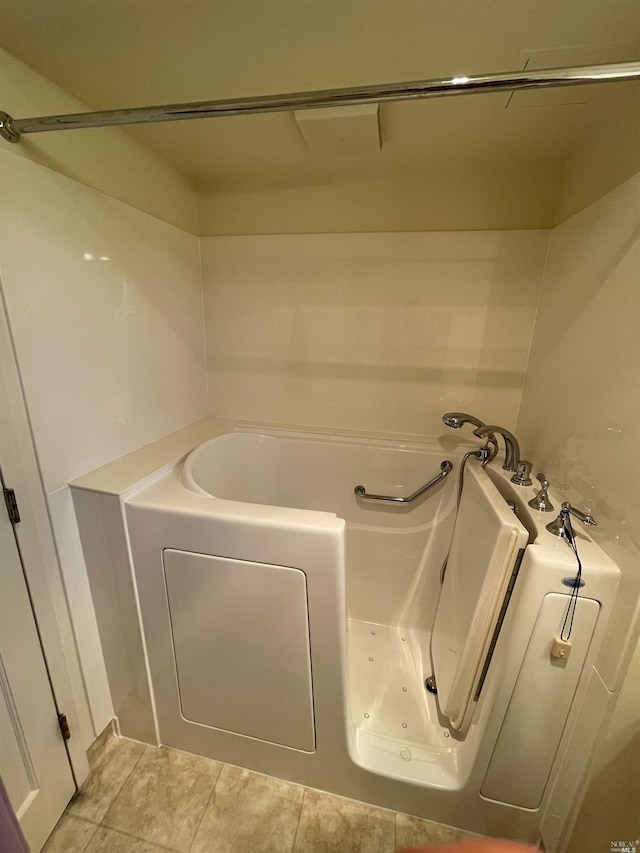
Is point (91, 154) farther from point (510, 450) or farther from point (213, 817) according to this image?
point (213, 817)

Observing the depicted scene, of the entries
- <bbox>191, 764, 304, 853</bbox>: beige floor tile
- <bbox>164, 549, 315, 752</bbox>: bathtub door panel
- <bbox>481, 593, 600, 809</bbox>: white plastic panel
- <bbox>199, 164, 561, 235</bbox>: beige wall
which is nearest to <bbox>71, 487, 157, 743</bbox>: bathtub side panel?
<bbox>164, 549, 315, 752</bbox>: bathtub door panel

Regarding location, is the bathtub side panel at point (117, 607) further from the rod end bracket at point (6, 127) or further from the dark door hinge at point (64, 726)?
the rod end bracket at point (6, 127)

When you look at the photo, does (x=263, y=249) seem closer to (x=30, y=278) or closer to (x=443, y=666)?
(x=30, y=278)

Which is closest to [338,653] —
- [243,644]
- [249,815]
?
[243,644]

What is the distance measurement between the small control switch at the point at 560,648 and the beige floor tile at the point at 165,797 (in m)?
1.13

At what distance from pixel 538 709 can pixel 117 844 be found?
1.22 m

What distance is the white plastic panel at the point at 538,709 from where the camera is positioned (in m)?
0.83

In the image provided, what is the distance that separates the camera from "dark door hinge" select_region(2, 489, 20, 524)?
853 millimetres

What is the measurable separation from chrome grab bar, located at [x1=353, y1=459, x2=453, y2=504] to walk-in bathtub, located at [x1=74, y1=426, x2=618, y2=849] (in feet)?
0.61

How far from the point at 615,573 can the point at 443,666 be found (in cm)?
73

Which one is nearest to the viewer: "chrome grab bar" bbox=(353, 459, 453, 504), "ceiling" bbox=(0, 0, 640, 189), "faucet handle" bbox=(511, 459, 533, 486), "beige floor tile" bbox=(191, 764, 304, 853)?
"ceiling" bbox=(0, 0, 640, 189)

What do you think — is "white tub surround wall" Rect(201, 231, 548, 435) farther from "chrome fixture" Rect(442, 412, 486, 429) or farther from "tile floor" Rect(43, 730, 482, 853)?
"tile floor" Rect(43, 730, 482, 853)

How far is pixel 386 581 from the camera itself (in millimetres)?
1588

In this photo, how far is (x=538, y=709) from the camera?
0.89 meters
